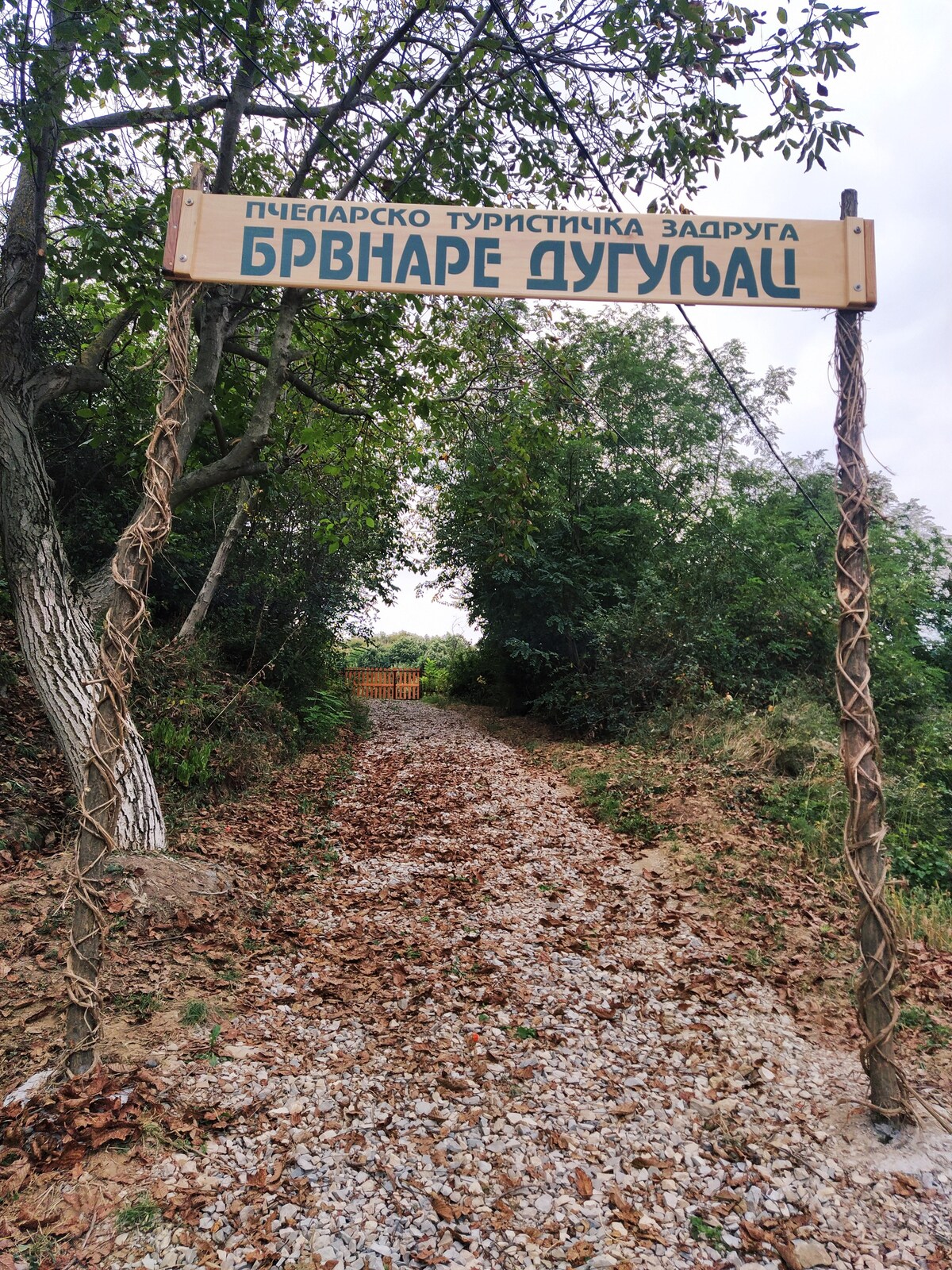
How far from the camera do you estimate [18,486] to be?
5.31 m

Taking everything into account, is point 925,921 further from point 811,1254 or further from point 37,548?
point 37,548

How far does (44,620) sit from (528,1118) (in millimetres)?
4633

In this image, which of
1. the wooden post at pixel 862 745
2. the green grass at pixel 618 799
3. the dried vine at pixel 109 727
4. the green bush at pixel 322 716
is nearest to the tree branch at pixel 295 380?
the green bush at pixel 322 716

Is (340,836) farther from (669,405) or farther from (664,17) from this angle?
(669,405)

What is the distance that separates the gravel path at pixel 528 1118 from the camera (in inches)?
97.0

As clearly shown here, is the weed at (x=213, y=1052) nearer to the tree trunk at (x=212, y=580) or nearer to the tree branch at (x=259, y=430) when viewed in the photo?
the tree branch at (x=259, y=430)

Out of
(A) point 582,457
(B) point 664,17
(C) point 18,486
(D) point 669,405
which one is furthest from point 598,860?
(D) point 669,405

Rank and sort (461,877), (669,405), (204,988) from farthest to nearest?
(669,405) < (461,877) < (204,988)

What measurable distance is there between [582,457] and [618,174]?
271 inches

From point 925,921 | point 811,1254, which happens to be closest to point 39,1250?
point 811,1254

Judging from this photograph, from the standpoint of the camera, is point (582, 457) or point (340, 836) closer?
point (340, 836)

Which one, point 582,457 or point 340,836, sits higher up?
point 582,457

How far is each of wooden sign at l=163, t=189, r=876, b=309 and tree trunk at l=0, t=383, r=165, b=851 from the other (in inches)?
113

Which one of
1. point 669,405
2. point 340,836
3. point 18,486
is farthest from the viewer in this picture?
point 669,405
